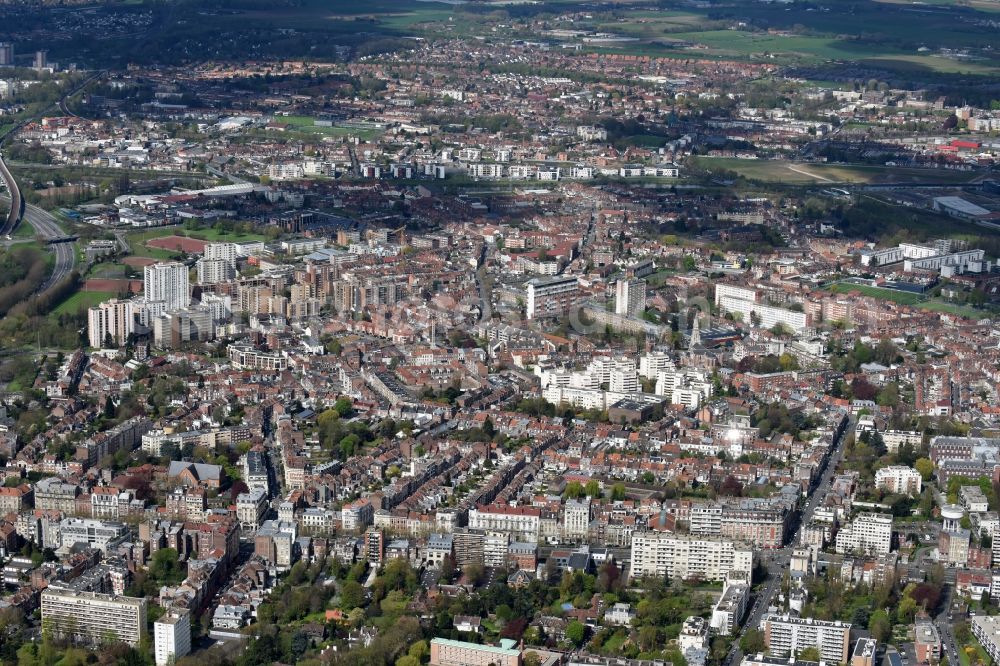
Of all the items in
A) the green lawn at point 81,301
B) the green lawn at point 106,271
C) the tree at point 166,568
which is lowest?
the green lawn at point 106,271

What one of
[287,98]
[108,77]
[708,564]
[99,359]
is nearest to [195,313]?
[99,359]

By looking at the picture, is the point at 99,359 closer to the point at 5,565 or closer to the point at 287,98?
the point at 5,565

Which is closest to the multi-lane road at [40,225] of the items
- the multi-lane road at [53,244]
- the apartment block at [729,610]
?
the multi-lane road at [53,244]

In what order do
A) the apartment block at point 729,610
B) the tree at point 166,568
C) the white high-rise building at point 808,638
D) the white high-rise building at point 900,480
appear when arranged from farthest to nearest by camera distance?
the white high-rise building at point 900,480 < the tree at point 166,568 < the apartment block at point 729,610 < the white high-rise building at point 808,638

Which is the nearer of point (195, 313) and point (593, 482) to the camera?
point (593, 482)

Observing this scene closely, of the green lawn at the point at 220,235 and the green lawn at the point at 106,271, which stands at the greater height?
the green lawn at the point at 106,271

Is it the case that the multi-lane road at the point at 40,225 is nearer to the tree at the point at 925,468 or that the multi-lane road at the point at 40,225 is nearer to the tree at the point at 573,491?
the tree at the point at 573,491

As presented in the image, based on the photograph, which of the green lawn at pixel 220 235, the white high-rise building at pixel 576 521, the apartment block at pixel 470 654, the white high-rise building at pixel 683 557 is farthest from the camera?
the green lawn at pixel 220 235
